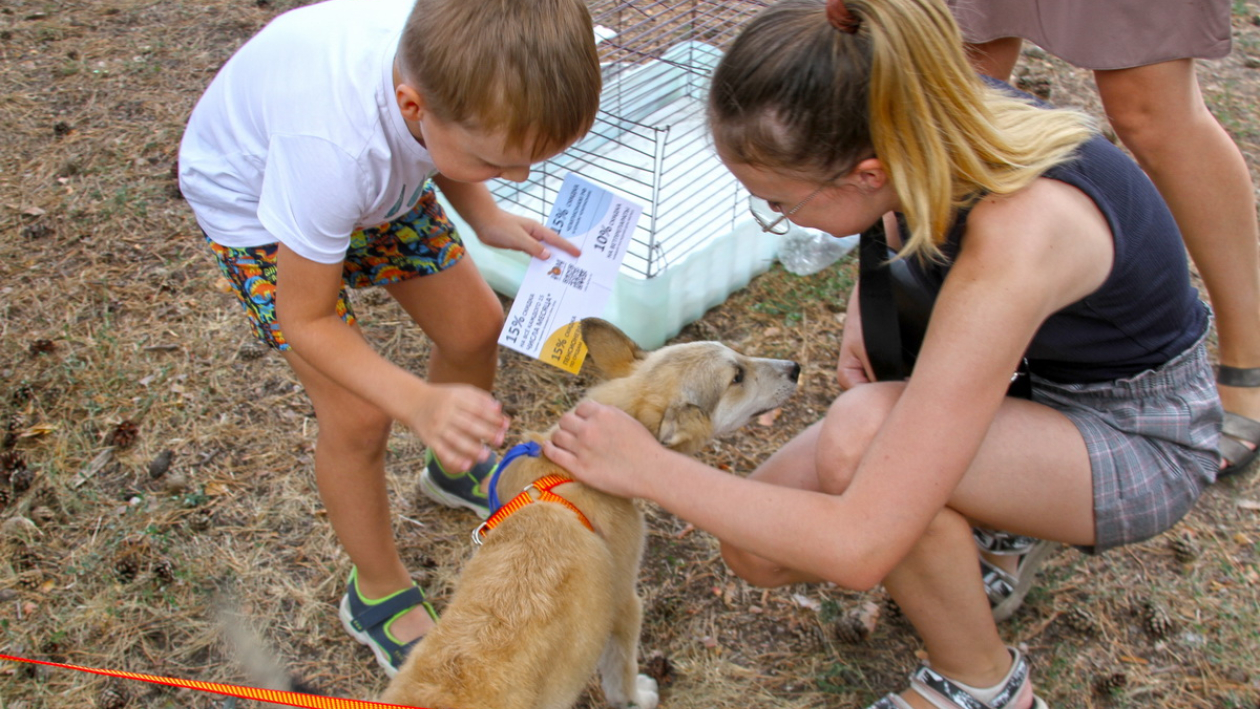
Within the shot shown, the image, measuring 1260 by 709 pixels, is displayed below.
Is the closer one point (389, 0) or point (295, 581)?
point (389, 0)

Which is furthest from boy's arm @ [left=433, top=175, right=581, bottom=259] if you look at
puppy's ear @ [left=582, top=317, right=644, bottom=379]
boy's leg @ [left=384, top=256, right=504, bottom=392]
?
puppy's ear @ [left=582, top=317, right=644, bottom=379]

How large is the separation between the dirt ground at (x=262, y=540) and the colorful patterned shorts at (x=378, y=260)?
3.41ft

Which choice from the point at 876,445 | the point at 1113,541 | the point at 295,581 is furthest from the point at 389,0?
the point at 1113,541

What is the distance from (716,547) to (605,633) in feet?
2.83

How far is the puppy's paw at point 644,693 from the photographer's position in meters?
2.50

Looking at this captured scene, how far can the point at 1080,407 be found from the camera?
2.11 m

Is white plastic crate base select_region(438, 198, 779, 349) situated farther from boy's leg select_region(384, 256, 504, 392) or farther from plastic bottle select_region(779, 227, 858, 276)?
boy's leg select_region(384, 256, 504, 392)

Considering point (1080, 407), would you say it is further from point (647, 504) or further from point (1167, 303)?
point (647, 504)

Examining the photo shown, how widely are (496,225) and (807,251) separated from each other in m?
2.02

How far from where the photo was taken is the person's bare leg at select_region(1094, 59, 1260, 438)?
2.54 m

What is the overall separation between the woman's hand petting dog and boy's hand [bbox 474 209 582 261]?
64cm

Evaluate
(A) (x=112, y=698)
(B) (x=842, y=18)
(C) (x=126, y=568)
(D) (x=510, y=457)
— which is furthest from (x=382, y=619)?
(B) (x=842, y=18)

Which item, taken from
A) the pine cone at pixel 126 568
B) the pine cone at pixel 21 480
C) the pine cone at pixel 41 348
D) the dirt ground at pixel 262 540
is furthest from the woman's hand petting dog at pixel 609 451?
the pine cone at pixel 41 348

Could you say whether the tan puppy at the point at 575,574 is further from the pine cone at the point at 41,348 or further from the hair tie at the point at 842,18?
the pine cone at the point at 41,348
